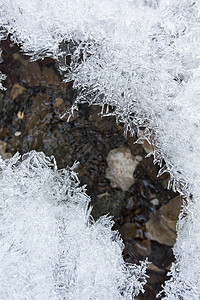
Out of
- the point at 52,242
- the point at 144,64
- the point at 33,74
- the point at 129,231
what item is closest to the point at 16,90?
the point at 33,74

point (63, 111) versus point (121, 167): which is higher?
point (63, 111)

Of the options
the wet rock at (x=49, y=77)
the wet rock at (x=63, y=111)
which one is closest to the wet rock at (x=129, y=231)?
the wet rock at (x=63, y=111)

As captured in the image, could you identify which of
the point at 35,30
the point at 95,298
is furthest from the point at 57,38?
the point at 95,298

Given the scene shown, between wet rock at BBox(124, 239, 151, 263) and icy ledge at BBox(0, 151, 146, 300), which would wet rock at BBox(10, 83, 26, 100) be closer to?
icy ledge at BBox(0, 151, 146, 300)

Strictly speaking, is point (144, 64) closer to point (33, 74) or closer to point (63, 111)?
point (63, 111)

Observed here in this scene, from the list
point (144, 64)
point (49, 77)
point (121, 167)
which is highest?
point (144, 64)

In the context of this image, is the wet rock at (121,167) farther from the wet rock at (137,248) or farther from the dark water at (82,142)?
the wet rock at (137,248)

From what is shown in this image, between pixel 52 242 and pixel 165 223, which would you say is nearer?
pixel 52 242
